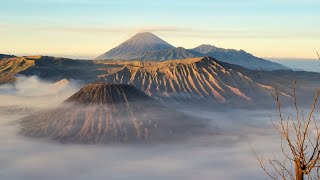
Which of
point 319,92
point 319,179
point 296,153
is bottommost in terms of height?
point 319,179

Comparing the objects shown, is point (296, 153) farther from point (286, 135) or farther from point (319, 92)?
point (319, 92)

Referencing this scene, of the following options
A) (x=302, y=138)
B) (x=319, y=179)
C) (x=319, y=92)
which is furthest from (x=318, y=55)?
(x=319, y=179)

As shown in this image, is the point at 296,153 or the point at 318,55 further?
the point at 318,55

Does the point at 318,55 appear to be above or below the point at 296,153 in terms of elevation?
above

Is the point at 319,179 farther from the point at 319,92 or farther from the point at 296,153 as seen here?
the point at 319,92

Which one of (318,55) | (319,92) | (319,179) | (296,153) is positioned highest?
(318,55)

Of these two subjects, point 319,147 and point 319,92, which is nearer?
point 319,147

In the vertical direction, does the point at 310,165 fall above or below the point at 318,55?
below

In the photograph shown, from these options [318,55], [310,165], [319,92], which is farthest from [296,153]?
[318,55]

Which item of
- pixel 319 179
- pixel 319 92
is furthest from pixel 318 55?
pixel 319 179
